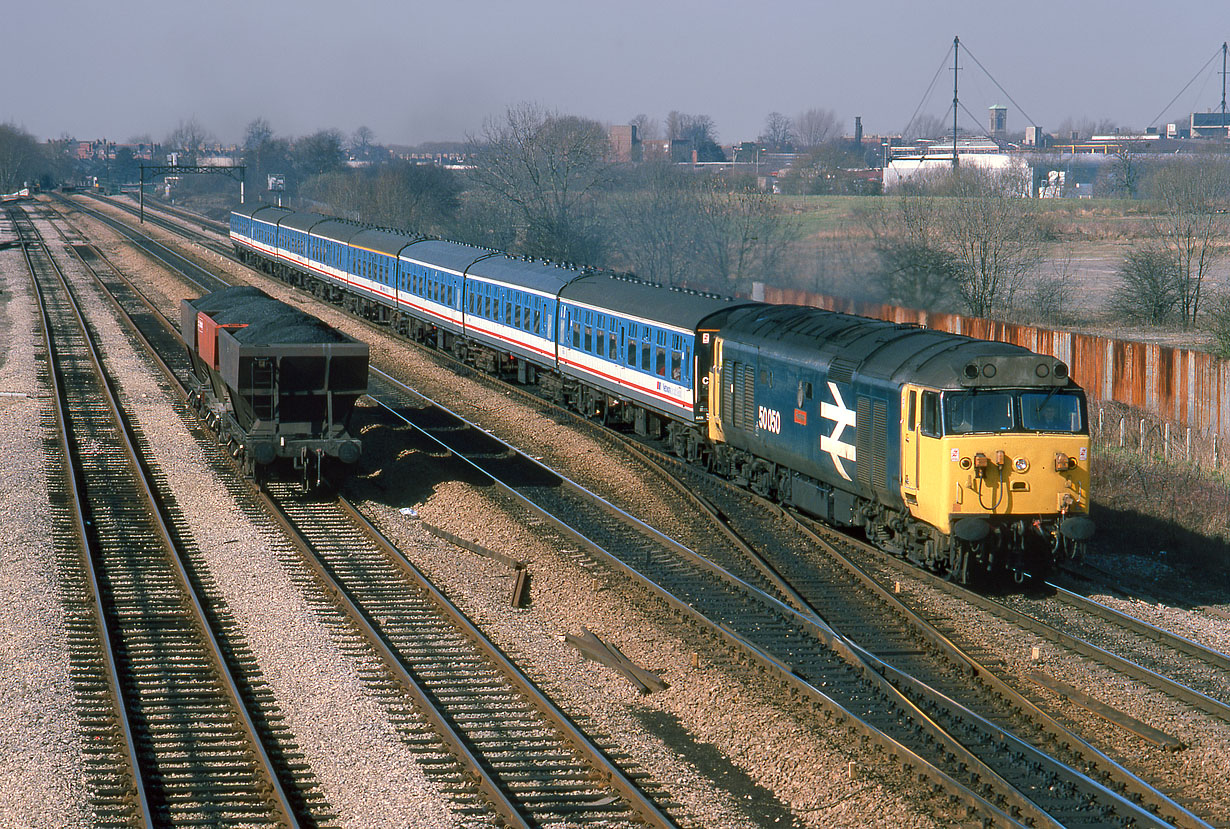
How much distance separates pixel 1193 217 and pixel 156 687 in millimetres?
41984

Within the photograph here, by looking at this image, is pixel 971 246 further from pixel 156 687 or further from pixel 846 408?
pixel 156 687

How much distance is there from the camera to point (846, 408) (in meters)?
18.0

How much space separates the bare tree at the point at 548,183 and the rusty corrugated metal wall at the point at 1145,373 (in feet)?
113

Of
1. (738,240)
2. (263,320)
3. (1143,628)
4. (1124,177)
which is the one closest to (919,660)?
(1143,628)

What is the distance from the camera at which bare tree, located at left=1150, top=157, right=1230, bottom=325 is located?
43.8m

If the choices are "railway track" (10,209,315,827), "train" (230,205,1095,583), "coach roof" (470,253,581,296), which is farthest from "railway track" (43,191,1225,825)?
"coach roof" (470,253,581,296)

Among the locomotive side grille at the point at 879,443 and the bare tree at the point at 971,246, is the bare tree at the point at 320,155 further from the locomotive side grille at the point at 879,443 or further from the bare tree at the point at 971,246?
the locomotive side grille at the point at 879,443

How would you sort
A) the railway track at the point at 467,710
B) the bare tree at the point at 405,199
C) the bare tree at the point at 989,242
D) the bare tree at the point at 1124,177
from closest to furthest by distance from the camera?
the railway track at the point at 467,710, the bare tree at the point at 989,242, the bare tree at the point at 1124,177, the bare tree at the point at 405,199

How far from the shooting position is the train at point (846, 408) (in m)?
15.9

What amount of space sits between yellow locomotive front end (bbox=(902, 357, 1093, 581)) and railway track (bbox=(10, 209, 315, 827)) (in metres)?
8.55

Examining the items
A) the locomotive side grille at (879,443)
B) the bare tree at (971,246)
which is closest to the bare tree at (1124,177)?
the bare tree at (971,246)

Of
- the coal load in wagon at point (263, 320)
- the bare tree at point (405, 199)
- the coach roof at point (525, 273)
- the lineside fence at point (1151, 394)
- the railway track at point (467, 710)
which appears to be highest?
the bare tree at point (405, 199)

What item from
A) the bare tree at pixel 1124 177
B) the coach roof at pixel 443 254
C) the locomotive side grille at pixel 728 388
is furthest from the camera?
the bare tree at pixel 1124 177

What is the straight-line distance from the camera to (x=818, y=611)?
15992mm
